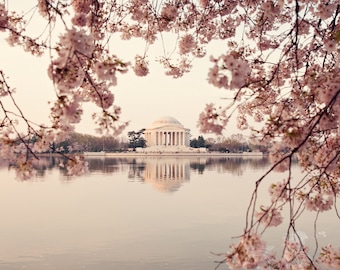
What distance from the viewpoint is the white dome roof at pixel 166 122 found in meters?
76.9

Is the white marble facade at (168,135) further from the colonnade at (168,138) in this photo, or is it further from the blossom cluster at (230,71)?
the blossom cluster at (230,71)

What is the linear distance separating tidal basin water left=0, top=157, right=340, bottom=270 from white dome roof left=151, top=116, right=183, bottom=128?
59.3m

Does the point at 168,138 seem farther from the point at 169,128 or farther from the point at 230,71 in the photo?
the point at 230,71

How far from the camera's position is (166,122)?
256 ft

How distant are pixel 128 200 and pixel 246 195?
13.2 feet

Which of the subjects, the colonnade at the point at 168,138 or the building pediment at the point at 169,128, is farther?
the colonnade at the point at 168,138

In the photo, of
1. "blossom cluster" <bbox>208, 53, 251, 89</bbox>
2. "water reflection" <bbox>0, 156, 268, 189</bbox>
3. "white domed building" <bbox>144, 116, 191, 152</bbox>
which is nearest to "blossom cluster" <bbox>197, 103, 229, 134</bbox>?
"blossom cluster" <bbox>208, 53, 251, 89</bbox>

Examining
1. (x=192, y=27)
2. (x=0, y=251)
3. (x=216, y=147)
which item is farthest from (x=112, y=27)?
(x=216, y=147)

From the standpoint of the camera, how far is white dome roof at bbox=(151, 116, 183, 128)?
76.9 m

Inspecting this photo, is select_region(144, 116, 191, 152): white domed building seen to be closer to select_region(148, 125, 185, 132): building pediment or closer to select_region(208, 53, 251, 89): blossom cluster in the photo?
select_region(148, 125, 185, 132): building pediment

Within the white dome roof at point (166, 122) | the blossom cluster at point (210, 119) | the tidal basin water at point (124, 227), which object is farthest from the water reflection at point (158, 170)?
the white dome roof at point (166, 122)

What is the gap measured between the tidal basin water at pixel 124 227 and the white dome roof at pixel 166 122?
194ft

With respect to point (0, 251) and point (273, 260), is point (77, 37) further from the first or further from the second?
point (0, 251)

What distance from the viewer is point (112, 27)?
4613 millimetres
